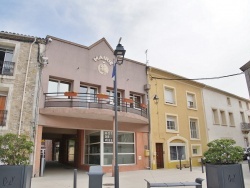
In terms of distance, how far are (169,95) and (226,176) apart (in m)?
13.9

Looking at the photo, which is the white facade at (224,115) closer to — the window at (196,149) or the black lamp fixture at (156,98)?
the window at (196,149)

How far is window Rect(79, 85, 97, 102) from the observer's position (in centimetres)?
1300

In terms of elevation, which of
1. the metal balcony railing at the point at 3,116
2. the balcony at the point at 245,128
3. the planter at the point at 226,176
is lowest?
the planter at the point at 226,176

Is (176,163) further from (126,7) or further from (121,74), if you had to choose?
(126,7)

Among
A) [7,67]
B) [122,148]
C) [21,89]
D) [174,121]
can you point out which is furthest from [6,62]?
[174,121]

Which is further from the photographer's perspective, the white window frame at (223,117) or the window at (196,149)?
the white window frame at (223,117)

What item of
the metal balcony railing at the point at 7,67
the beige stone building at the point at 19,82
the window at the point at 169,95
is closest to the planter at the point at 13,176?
the beige stone building at the point at 19,82

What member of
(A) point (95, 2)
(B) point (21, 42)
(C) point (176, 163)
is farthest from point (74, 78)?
(C) point (176, 163)

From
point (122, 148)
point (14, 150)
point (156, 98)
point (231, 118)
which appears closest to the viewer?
point (14, 150)

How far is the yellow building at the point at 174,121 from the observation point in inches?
652

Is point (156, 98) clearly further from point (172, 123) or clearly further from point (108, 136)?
point (108, 136)

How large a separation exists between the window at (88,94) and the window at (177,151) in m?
7.85

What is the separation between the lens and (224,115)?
23766mm

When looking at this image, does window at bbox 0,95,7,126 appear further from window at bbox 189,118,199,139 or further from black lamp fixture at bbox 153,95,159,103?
window at bbox 189,118,199,139
